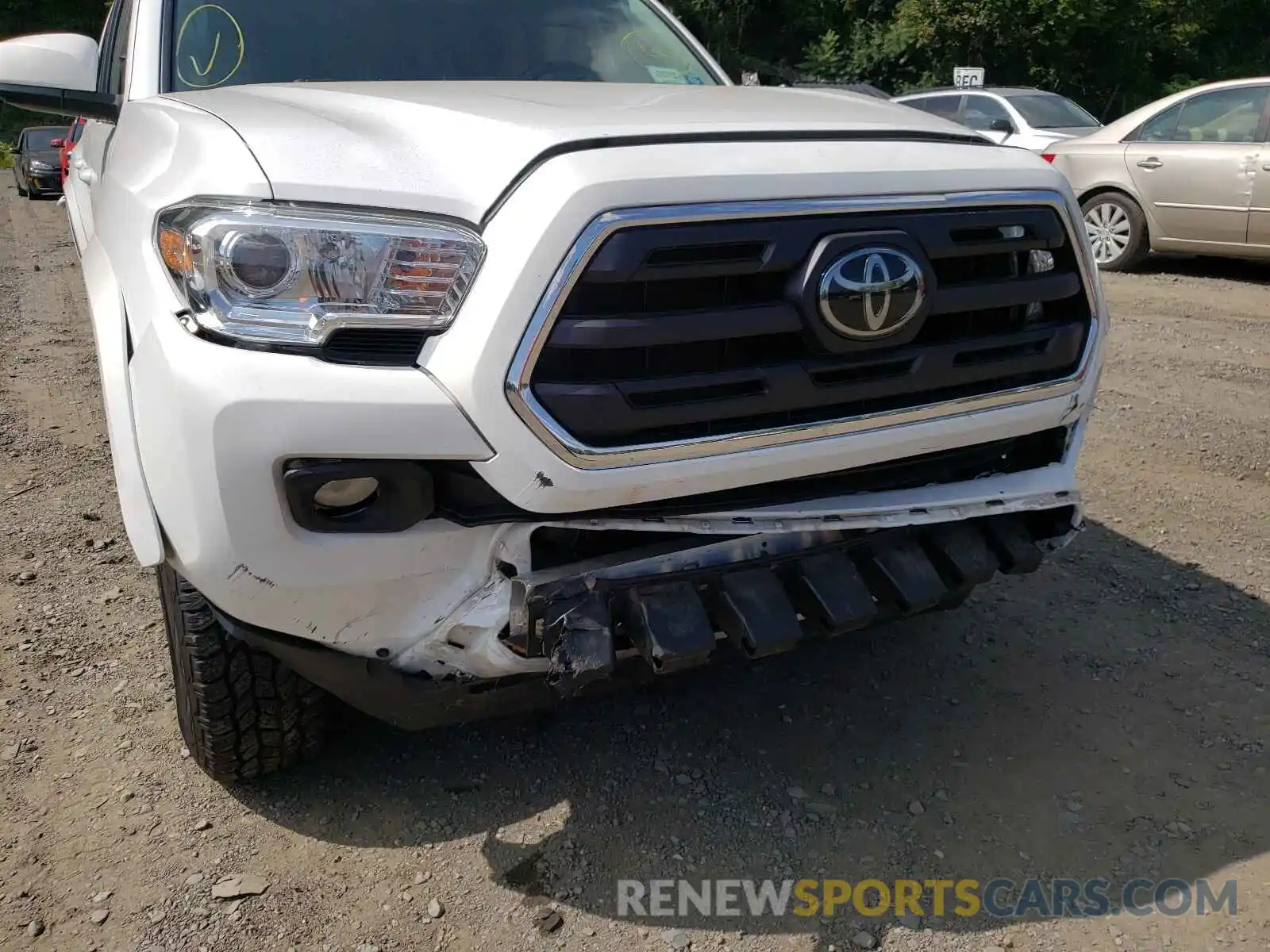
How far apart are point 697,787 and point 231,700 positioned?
1.08m

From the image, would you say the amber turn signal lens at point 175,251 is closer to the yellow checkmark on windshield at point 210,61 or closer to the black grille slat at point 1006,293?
the yellow checkmark on windshield at point 210,61

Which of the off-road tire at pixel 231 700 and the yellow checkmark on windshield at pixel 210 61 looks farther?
the yellow checkmark on windshield at pixel 210 61

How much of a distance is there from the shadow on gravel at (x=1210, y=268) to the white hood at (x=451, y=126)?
23.6 ft

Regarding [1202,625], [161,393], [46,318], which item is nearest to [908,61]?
[46,318]

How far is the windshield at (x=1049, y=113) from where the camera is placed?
11414mm

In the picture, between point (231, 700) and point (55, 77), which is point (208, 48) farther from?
point (231, 700)

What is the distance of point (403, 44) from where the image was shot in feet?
9.80

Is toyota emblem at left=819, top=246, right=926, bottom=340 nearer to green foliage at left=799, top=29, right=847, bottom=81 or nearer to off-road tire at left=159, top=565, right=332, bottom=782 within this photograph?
off-road tire at left=159, top=565, right=332, bottom=782

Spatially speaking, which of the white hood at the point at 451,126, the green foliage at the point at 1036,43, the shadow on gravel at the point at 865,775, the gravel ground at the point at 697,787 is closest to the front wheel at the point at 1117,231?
the gravel ground at the point at 697,787

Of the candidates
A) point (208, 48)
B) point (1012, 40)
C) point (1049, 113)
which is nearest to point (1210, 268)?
point (1049, 113)

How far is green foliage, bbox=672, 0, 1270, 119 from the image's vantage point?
76.0ft

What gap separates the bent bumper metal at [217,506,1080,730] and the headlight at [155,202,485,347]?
0.54 meters

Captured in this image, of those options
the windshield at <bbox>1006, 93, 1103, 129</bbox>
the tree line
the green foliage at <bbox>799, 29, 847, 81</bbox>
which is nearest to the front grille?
the windshield at <bbox>1006, 93, 1103, 129</bbox>

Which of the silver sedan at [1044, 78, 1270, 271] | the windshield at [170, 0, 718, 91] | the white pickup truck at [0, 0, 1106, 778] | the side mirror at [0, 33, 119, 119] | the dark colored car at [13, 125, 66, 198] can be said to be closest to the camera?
the white pickup truck at [0, 0, 1106, 778]
